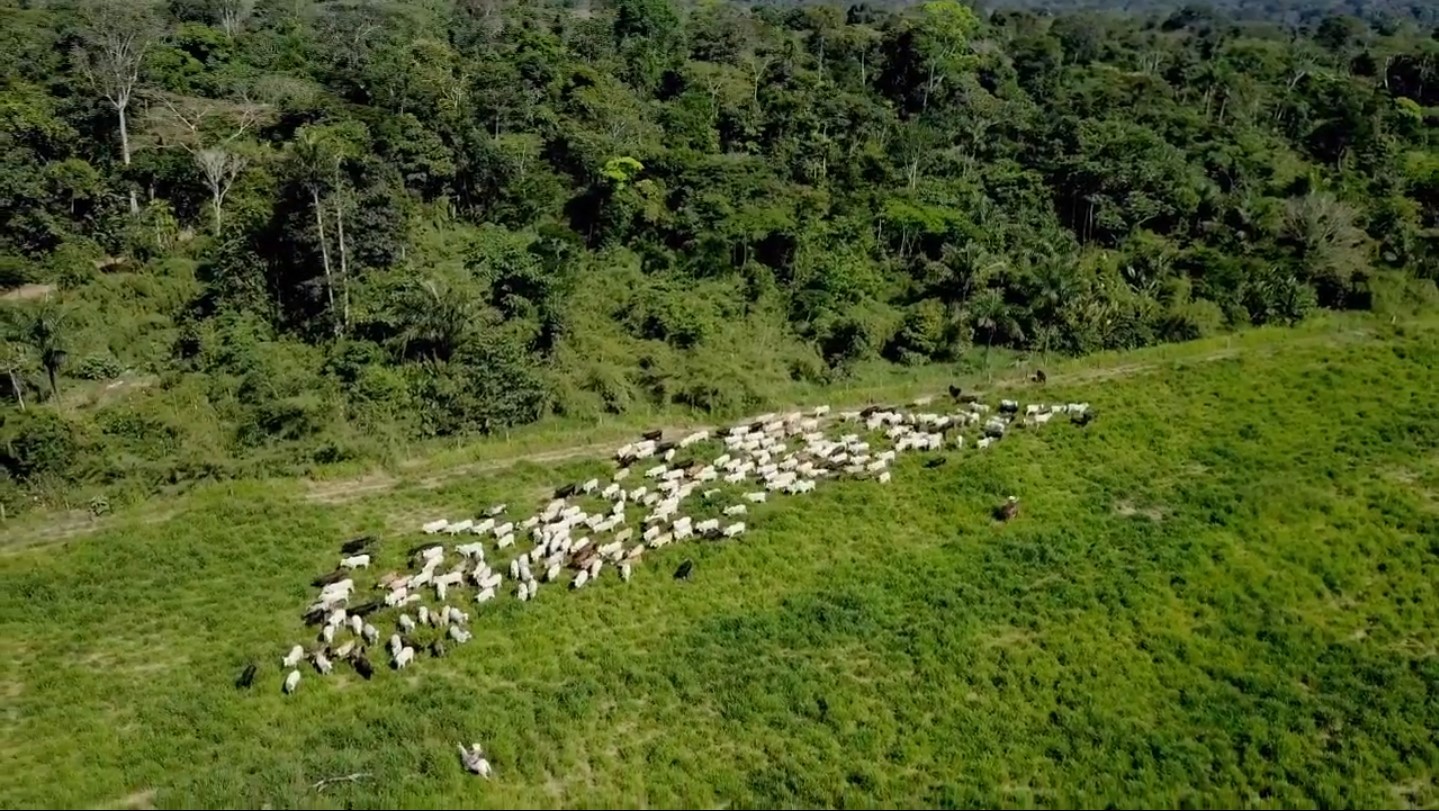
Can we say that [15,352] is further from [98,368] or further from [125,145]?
[125,145]

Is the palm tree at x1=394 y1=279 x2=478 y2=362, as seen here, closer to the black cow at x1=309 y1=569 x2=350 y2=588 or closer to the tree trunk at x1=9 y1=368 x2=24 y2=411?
the tree trunk at x1=9 y1=368 x2=24 y2=411

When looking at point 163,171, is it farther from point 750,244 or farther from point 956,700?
point 956,700

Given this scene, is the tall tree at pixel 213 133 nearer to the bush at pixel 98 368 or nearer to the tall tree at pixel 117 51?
the tall tree at pixel 117 51

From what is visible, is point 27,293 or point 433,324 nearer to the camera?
point 433,324

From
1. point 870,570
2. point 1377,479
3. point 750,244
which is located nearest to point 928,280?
point 750,244

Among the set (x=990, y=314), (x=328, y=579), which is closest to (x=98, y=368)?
(x=328, y=579)

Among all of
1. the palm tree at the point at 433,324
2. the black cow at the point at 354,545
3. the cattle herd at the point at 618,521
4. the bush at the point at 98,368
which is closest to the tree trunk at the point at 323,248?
the palm tree at the point at 433,324
